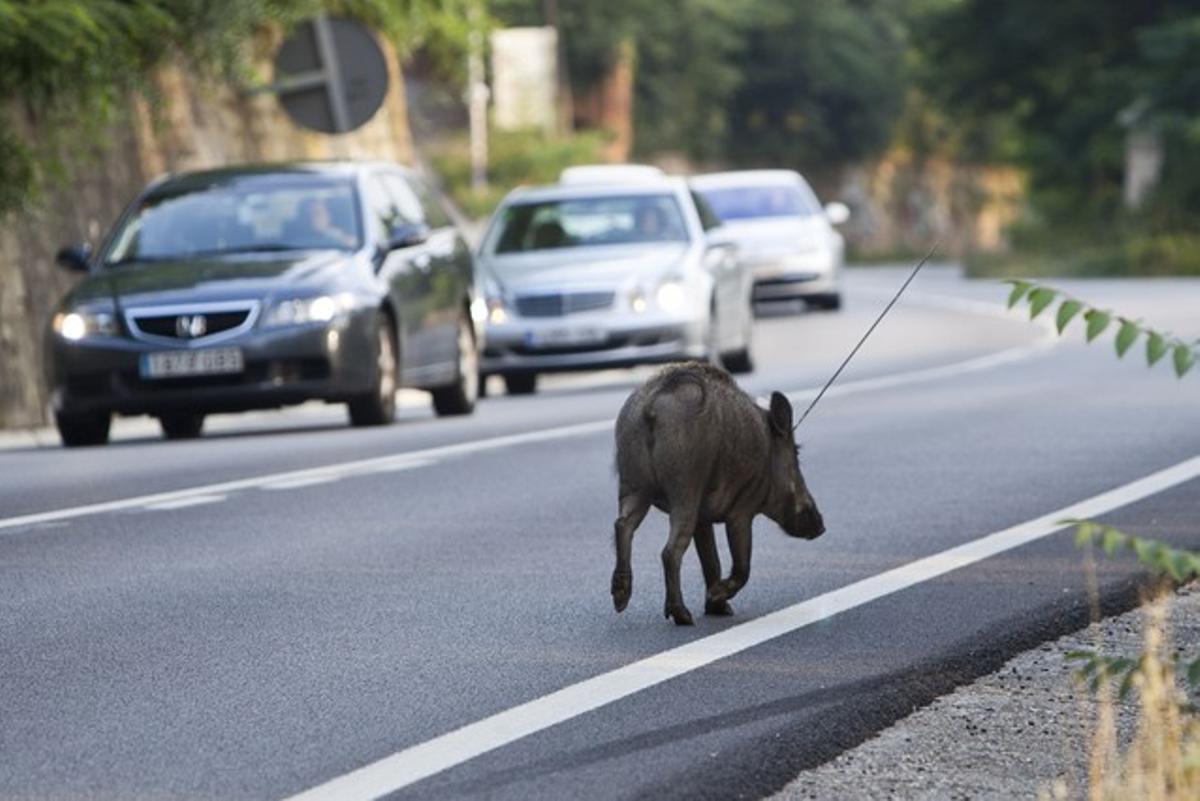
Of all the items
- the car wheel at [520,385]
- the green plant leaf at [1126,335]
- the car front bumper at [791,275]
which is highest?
the green plant leaf at [1126,335]

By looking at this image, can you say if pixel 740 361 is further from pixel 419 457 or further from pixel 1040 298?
pixel 1040 298

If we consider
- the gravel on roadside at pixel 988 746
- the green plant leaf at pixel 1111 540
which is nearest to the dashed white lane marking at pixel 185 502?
the gravel on roadside at pixel 988 746

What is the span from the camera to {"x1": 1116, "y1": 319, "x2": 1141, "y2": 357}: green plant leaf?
273 inches

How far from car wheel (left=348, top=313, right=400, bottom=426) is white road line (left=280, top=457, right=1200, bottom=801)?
7.59 m

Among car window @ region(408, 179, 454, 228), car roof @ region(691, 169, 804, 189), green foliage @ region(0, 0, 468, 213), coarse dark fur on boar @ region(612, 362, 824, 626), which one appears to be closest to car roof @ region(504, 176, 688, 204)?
green foliage @ region(0, 0, 468, 213)

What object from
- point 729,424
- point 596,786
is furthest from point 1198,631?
point 596,786

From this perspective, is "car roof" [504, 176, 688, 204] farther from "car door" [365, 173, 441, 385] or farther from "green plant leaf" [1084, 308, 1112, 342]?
"green plant leaf" [1084, 308, 1112, 342]

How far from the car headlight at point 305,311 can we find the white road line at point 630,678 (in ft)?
23.8

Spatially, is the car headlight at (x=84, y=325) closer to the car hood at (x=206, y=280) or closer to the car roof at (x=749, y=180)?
the car hood at (x=206, y=280)

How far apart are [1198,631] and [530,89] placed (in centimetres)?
6988

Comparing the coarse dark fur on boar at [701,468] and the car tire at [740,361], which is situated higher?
the coarse dark fur on boar at [701,468]

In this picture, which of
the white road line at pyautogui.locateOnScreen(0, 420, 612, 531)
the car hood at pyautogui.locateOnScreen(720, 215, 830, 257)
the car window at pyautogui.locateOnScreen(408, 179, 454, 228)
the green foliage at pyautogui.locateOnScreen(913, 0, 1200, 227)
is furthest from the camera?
the green foliage at pyautogui.locateOnScreen(913, 0, 1200, 227)

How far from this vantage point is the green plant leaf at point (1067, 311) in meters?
7.04

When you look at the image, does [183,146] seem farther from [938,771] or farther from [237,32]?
[938,771]
